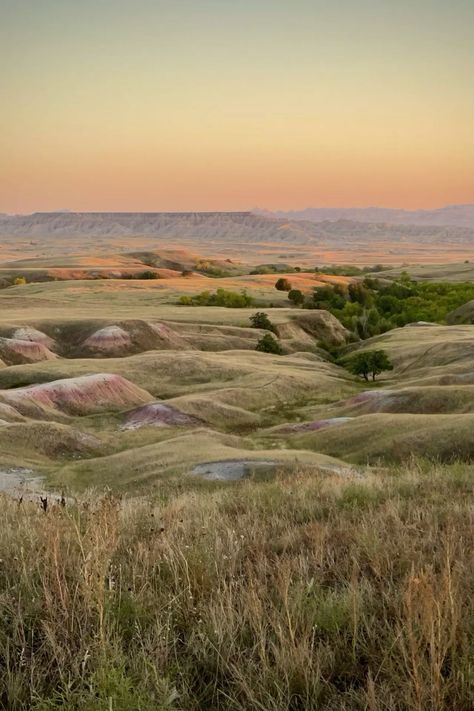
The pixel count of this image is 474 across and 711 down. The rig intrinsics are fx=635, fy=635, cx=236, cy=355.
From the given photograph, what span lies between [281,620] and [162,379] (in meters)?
62.4

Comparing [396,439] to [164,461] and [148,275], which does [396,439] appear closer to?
[164,461]

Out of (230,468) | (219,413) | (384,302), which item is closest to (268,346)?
(219,413)

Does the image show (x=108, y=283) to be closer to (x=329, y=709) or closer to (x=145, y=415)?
(x=145, y=415)

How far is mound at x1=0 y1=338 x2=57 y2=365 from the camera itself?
7175 cm

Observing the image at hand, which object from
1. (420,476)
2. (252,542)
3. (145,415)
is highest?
(252,542)

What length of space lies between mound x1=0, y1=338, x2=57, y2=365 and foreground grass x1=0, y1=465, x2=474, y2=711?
221 feet

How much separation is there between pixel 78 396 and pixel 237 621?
2024 inches

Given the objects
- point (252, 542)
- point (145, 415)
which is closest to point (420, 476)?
point (252, 542)

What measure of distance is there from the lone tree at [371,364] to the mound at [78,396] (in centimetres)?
2789

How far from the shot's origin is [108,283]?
151 meters

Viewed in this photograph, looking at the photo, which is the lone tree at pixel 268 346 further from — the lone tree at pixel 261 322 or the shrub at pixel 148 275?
the shrub at pixel 148 275

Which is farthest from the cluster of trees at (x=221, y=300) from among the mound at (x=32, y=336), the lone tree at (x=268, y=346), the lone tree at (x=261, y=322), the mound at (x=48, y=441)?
the mound at (x=48, y=441)

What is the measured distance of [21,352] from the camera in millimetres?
73125

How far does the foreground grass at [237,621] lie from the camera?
459 cm
